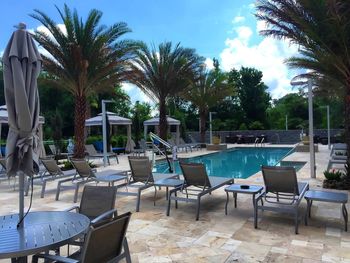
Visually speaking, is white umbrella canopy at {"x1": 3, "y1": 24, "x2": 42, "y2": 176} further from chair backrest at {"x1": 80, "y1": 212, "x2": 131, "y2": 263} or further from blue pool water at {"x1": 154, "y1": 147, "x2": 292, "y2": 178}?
blue pool water at {"x1": 154, "y1": 147, "x2": 292, "y2": 178}

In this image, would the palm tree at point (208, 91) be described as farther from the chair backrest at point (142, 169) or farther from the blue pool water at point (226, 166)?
the chair backrest at point (142, 169)

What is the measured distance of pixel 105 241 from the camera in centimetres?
249

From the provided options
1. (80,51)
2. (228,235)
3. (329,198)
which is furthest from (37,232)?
(80,51)

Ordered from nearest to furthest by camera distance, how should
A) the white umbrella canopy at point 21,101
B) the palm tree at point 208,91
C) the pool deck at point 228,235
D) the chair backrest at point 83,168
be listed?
1. the white umbrella canopy at point 21,101
2. the pool deck at point 228,235
3. the chair backrest at point 83,168
4. the palm tree at point 208,91

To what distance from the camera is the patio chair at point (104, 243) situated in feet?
7.55

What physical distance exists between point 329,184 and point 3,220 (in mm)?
7086

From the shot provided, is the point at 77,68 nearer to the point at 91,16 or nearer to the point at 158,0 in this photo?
the point at 91,16

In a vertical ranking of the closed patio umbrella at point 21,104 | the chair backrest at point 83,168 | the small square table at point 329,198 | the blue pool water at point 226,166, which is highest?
the closed patio umbrella at point 21,104

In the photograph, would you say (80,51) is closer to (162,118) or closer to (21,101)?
(162,118)

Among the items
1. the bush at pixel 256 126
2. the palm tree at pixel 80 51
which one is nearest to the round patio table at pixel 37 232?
the palm tree at pixel 80 51

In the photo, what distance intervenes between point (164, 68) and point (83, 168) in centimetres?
1097

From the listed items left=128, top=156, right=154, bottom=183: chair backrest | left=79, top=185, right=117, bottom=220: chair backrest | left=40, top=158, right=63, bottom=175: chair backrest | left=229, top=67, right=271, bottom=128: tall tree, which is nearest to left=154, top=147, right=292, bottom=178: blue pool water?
left=40, top=158, right=63, bottom=175: chair backrest

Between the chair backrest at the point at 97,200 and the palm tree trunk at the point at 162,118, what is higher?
the palm tree trunk at the point at 162,118

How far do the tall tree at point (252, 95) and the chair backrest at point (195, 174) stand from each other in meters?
30.1
